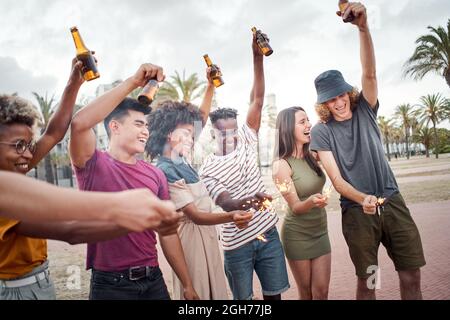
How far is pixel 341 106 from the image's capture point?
285 cm

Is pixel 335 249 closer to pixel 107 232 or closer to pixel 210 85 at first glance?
pixel 210 85

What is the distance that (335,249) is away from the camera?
19.4 feet

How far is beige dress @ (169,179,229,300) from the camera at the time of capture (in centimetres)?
238

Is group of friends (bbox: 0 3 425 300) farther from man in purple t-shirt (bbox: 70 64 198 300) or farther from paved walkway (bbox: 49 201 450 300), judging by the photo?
paved walkway (bbox: 49 201 450 300)

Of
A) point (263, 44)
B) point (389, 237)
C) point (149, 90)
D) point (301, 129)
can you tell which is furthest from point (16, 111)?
point (389, 237)

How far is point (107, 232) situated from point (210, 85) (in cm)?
196

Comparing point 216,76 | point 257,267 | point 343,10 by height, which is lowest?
point 257,267

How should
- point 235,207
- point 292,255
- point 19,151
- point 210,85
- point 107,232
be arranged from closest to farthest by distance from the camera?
point 107,232 → point 19,151 → point 235,207 → point 292,255 → point 210,85

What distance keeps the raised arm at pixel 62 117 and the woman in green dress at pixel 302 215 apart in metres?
1.60

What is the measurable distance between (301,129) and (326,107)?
280mm

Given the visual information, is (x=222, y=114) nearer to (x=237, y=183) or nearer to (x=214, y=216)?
(x=237, y=183)

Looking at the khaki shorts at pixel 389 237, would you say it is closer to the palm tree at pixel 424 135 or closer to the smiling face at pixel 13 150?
the smiling face at pixel 13 150

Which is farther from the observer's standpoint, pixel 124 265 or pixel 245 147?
pixel 245 147

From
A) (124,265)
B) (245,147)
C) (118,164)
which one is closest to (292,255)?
(245,147)
